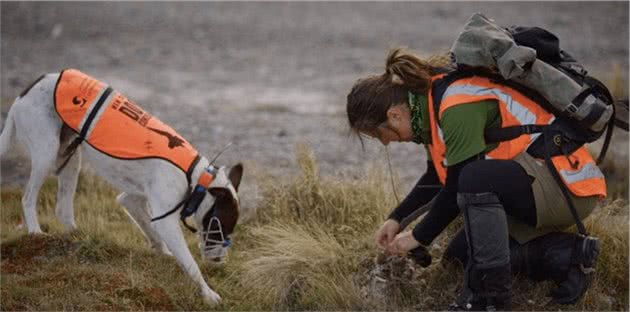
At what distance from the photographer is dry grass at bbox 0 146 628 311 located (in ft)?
17.2

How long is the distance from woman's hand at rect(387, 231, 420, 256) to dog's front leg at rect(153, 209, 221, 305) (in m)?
1.22

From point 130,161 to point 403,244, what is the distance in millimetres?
1994

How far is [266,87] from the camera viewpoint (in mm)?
14797

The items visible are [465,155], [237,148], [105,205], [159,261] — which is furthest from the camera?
[237,148]

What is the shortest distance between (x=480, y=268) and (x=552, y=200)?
1.82 feet

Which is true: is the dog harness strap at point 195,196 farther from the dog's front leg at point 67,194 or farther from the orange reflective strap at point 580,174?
the orange reflective strap at point 580,174

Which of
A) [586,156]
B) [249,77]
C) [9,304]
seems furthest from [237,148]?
[249,77]

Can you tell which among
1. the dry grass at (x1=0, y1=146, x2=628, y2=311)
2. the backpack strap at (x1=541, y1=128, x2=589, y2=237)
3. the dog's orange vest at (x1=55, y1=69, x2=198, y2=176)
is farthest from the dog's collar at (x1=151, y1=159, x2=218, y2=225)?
the backpack strap at (x1=541, y1=128, x2=589, y2=237)

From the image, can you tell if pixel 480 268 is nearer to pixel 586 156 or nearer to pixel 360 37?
pixel 586 156

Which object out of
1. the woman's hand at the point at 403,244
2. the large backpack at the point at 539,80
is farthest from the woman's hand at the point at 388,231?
the large backpack at the point at 539,80

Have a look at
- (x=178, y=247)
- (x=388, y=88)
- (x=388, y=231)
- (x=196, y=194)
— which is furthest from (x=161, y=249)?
(x=388, y=88)

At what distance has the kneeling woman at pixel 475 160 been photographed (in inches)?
177

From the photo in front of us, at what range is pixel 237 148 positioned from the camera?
9398mm

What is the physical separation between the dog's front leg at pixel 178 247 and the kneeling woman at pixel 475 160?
1.32m
